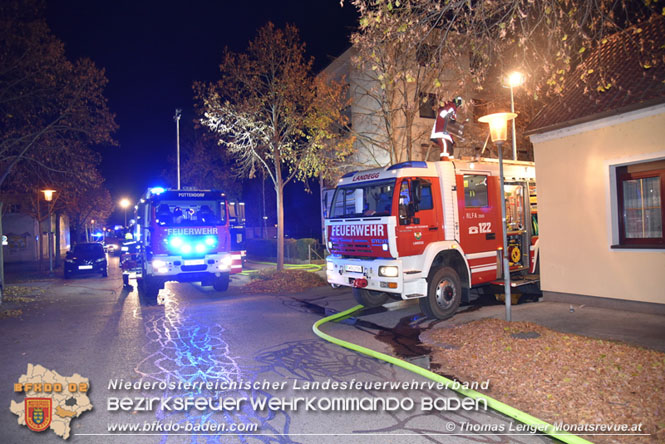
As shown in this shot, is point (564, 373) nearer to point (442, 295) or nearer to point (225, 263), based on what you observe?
point (442, 295)

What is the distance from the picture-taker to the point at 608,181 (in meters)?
8.47

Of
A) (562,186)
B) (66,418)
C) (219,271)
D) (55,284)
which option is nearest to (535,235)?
(562,186)

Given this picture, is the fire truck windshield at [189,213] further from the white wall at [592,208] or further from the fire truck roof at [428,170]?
the white wall at [592,208]

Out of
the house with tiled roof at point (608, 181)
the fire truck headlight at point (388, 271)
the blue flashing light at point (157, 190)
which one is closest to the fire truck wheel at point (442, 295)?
the fire truck headlight at point (388, 271)

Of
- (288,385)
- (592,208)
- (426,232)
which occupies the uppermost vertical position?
(592,208)

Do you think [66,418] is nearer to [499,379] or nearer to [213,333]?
[213,333]

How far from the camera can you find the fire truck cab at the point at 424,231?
27.4 ft

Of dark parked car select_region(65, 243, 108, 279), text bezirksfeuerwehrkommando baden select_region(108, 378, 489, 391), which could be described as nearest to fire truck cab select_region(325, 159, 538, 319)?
text bezirksfeuerwehrkommando baden select_region(108, 378, 489, 391)

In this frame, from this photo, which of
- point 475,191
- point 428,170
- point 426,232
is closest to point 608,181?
point 475,191

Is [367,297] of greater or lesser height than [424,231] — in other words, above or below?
below

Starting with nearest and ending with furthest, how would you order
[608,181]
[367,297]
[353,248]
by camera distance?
[608,181] < [353,248] < [367,297]

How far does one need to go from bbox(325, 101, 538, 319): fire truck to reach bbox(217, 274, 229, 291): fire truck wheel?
4.97 meters

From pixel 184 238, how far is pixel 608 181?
1090 centimetres

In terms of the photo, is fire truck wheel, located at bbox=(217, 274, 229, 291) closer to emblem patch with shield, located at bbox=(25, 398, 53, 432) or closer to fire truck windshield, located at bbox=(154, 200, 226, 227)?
fire truck windshield, located at bbox=(154, 200, 226, 227)
